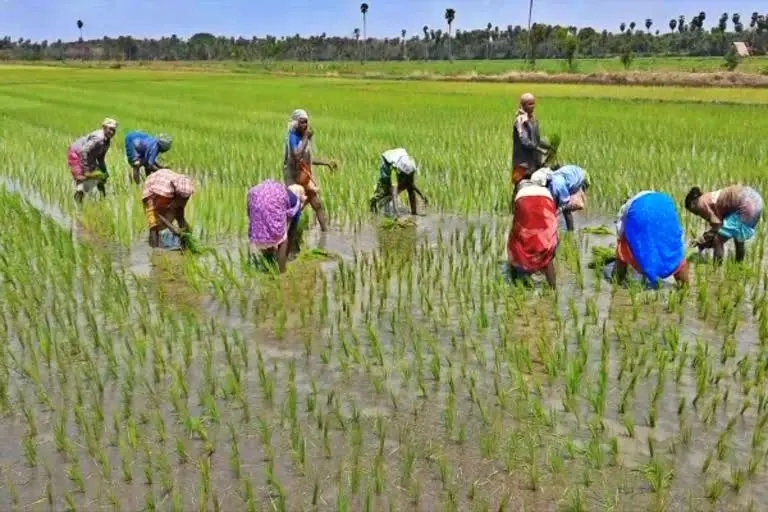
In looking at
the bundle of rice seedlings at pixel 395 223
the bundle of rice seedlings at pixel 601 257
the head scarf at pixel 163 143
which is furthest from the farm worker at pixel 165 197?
the bundle of rice seedlings at pixel 601 257

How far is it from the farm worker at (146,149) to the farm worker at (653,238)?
16.0 feet

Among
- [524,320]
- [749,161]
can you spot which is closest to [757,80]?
[749,161]

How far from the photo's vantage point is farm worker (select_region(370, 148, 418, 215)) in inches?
316

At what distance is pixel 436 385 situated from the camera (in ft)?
14.1

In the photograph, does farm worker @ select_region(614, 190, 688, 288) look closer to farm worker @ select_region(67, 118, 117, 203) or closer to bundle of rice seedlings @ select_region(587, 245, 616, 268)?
bundle of rice seedlings @ select_region(587, 245, 616, 268)

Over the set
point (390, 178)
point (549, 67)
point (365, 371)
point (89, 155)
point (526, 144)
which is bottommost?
point (365, 371)

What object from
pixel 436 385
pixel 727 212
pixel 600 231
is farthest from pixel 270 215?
pixel 727 212

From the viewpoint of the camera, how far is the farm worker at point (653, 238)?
5453 millimetres

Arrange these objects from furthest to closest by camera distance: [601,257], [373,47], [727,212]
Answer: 1. [373,47]
2. [601,257]
3. [727,212]

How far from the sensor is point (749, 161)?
37.3 feet

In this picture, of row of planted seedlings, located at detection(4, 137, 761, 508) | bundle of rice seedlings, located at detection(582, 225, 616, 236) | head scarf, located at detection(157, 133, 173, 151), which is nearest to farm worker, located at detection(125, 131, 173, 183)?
Answer: head scarf, located at detection(157, 133, 173, 151)

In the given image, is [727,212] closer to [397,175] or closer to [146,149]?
[397,175]

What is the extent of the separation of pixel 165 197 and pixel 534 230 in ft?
10.5

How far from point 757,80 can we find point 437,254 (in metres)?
27.6
